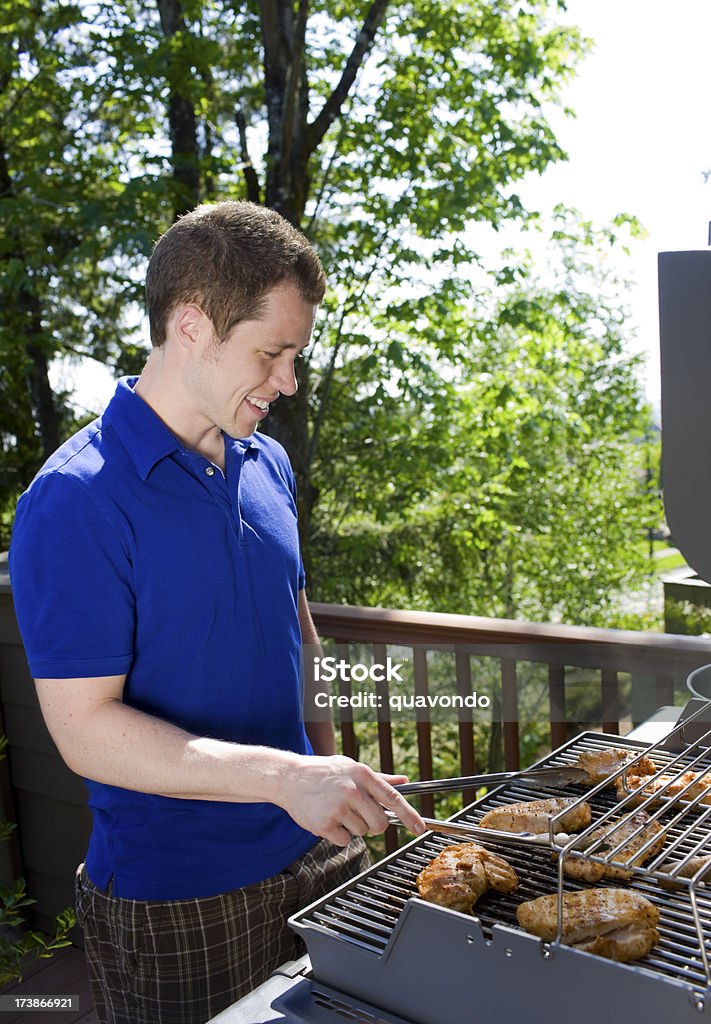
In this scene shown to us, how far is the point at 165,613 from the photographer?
1.30 m

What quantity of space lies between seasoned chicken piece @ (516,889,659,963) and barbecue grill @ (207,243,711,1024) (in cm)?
2

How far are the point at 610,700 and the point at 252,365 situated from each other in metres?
1.29

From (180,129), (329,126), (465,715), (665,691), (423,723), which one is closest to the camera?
(665,691)

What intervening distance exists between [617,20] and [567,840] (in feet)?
37.8

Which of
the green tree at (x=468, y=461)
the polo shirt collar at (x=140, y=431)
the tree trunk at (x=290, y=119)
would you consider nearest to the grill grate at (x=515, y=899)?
the polo shirt collar at (x=140, y=431)

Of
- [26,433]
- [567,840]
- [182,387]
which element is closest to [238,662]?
[182,387]

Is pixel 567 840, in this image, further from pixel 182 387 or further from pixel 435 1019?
pixel 182 387

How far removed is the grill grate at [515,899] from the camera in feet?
2.97

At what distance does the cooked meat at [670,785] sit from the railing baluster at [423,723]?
3.02 feet

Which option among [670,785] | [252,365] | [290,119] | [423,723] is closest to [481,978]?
[670,785]

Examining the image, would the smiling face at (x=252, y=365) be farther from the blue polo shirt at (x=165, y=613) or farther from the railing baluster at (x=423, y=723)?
the railing baluster at (x=423, y=723)

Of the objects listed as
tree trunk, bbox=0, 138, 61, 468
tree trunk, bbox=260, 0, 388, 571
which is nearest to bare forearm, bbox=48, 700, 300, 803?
tree trunk, bbox=260, 0, 388, 571

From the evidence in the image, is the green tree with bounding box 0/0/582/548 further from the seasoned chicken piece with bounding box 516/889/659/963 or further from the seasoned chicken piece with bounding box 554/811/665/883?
the seasoned chicken piece with bounding box 516/889/659/963

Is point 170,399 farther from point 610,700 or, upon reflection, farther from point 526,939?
point 610,700
